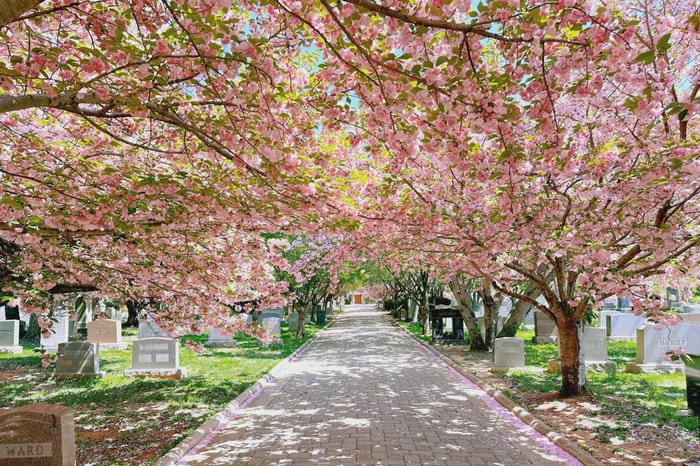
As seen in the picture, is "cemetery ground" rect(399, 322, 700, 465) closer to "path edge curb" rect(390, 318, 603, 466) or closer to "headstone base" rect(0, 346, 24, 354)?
"path edge curb" rect(390, 318, 603, 466)

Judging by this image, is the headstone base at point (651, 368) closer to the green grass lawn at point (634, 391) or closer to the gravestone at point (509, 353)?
the green grass lawn at point (634, 391)

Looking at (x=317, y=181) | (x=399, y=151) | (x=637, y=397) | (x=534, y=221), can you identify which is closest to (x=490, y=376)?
(x=637, y=397)

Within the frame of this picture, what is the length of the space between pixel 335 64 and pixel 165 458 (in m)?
5.34

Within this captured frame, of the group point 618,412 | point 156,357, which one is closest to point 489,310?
point 618,412

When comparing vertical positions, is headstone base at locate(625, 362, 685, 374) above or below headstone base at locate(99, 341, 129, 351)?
above

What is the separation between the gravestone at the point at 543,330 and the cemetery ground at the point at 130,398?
39.6ft

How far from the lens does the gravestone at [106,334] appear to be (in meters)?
20.8

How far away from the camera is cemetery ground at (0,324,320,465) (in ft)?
24.2

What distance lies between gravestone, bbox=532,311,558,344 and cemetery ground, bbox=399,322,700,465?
304 inches

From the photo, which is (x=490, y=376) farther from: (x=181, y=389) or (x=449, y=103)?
(x=449, y=103)

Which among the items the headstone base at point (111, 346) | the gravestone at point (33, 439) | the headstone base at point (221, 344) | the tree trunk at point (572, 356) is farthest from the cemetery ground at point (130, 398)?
the tree trunk at point (572, 356)

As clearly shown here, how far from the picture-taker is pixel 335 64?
187 inches

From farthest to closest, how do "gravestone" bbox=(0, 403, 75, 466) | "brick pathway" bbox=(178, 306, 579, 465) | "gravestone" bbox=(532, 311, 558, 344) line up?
"gravestone" bbox=(532, 311, 558, 344), "brick pathway" bbox=(178, 306, 579, 465), "gravestone" bbox=(0, 403, 75, 466)

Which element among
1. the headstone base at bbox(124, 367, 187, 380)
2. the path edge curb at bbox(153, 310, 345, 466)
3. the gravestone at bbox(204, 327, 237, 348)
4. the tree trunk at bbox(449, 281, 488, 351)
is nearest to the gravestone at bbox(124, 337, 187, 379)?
the headstone base at bbox(124, 367, 187, 380)
